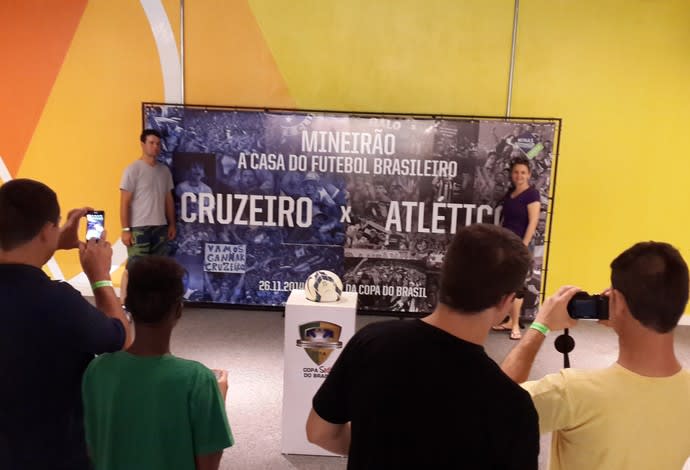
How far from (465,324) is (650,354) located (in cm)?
48

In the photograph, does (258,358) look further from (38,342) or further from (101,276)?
(38,342)

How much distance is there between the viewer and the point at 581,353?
475 cm

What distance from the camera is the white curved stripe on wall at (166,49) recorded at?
5.44m

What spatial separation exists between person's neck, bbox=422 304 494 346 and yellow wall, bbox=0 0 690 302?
4.58m

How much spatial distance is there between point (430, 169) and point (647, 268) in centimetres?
405

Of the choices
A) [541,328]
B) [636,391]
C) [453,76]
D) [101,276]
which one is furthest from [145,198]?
[636,391]

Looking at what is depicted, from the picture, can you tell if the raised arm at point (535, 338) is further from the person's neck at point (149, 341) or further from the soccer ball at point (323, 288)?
the soccer ball at point (323, 288)

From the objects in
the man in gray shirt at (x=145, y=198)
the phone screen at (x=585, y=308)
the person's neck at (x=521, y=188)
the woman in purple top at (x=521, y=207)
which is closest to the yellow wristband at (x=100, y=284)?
the phone screen at (x=585, y=308)

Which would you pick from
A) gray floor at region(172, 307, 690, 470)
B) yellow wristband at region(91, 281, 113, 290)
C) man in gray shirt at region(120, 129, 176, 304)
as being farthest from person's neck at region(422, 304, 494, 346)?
man in gray shirt at region(120, 129, 176, 304)

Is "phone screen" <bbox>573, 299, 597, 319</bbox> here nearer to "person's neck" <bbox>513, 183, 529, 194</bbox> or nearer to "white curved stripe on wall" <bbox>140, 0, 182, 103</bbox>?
"person's neck" <bbox>513, 183, 529, 194</bbox>

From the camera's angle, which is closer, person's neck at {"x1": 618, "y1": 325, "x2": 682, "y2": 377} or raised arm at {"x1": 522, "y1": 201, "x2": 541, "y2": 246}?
person's neck at {"x1": 618, "y1": 325, "x2": 682, "y2": 377}

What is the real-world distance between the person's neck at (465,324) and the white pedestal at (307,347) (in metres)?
1.84

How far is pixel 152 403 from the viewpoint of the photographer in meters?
1.38

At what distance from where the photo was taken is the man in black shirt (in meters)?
1.07
